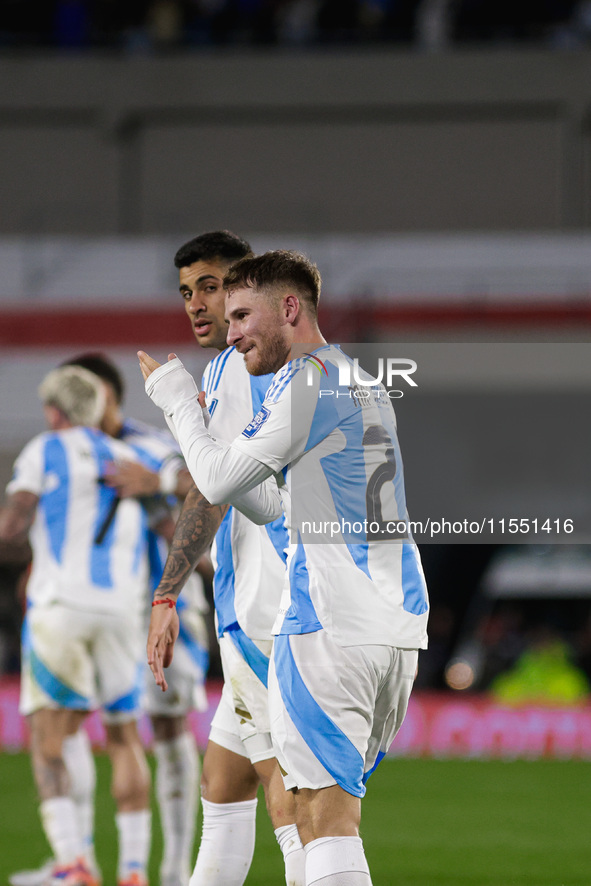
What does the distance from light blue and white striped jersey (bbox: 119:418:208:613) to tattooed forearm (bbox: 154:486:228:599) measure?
1.14 meters

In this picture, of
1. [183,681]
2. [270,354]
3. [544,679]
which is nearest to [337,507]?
[270,354]

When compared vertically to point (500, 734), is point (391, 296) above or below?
above

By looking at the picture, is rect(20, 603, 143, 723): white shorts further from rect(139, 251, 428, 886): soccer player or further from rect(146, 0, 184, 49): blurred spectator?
rect(146, 0, 184, 49): blurred spectator

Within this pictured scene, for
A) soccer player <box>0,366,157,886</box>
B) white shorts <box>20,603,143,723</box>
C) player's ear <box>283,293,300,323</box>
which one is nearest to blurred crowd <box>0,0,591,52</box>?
soccer player <box>0,366,157,886</box>

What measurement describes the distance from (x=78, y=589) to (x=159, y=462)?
0.56m

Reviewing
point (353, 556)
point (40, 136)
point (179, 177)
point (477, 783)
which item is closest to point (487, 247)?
point (179, 177)

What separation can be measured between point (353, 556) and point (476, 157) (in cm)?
1392

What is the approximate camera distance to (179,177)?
16203mm

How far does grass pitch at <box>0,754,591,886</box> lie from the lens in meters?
5.12

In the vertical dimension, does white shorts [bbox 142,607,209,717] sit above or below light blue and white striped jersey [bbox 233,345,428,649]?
below

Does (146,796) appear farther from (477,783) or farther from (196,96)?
(196,96)

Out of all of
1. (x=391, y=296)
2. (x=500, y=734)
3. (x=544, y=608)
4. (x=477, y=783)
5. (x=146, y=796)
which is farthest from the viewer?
(x=391, y=296)

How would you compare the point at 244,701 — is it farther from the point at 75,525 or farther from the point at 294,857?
the point at 75,525

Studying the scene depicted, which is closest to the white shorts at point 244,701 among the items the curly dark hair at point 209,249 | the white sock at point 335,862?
the white sock at point 335,862
